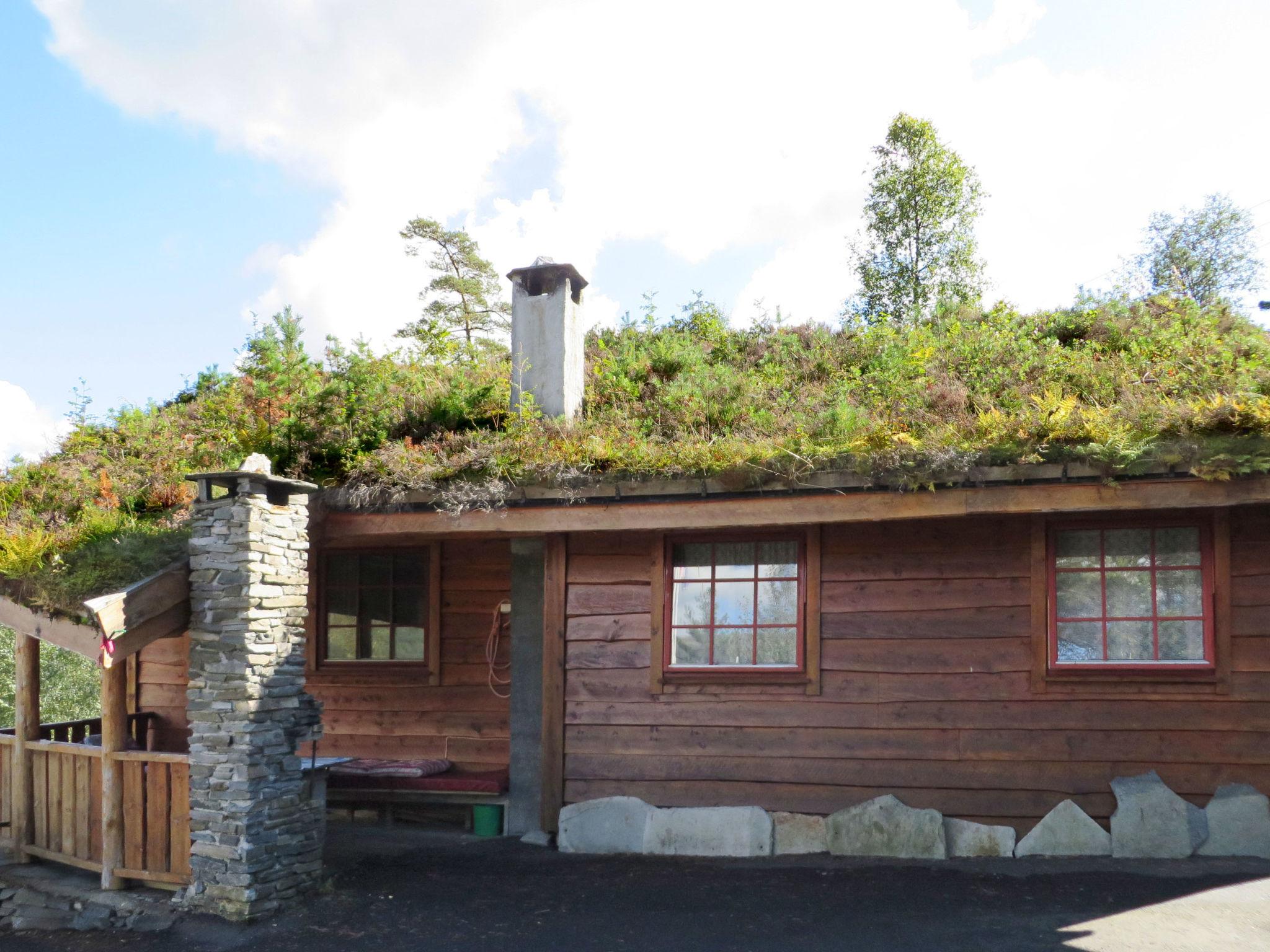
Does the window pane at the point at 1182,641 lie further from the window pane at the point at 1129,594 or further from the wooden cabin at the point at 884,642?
the window pane at the point at 1129,594

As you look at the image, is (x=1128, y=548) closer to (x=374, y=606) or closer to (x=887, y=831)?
(x=887, y=831)

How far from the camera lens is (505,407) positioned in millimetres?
10297

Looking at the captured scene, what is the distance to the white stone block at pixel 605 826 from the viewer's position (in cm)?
826

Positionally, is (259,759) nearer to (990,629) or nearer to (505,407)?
(505,407)

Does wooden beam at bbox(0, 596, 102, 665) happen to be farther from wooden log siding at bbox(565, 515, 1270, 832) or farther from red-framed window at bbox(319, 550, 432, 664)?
wooden log siding at bbox(565, 515, 1270, 832)

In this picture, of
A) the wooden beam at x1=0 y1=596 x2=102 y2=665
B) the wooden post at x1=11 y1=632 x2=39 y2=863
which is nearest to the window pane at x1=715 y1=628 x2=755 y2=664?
the wooden beam at x1=0 y1=596 x2=102 y2=665

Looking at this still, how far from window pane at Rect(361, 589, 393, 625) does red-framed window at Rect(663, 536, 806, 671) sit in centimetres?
341

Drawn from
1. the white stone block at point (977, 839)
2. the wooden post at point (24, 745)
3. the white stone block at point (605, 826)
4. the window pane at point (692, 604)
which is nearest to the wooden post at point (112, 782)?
the wooden post at point (24, 745)

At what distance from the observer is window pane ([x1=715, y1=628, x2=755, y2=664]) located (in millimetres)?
8391

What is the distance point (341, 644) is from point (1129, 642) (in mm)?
7405

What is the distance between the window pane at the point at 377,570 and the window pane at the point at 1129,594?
22.3ft

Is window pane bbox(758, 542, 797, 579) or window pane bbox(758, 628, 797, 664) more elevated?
window pane bbox(758, 542, 797, 579)

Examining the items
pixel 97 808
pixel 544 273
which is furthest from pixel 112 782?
pixel 544 273

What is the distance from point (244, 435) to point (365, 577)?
77.2 inches
